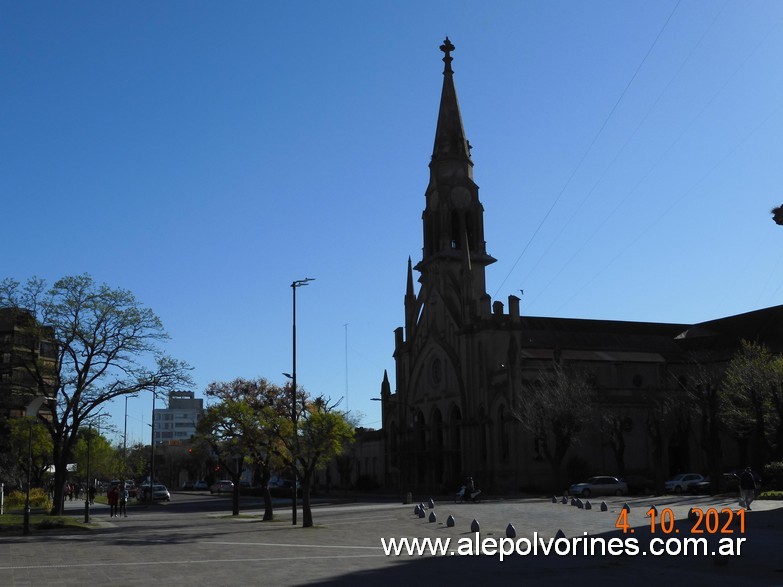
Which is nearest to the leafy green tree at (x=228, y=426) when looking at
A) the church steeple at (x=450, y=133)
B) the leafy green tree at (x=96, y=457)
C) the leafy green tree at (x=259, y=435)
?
the leafy green tree at (x=259, y=435)

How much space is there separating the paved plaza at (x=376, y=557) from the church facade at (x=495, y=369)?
30.5 m

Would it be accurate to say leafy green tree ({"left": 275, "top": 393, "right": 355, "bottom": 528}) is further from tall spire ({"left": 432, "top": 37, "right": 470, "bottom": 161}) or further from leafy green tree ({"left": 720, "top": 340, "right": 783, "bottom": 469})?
tall spire ({"left": 432, "top": 37, "right": 470, "bottom": 161})

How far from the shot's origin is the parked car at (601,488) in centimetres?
5241

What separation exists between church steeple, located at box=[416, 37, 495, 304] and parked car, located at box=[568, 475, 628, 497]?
29.2 m

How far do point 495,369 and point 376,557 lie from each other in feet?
168

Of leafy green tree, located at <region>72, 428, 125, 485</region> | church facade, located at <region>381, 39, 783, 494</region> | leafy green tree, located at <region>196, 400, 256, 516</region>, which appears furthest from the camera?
leafy green tree, located at <region>72, 428, 125, 485</region>

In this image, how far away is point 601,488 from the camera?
5284 cm

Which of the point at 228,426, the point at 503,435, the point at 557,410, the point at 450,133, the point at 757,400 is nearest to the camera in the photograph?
the point at 228,426

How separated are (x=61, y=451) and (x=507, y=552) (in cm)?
3315

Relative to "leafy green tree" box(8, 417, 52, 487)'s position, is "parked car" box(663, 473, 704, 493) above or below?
below

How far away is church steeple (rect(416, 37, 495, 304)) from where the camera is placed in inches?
3231

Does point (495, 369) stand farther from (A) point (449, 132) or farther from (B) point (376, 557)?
(B) point (376, 557)
